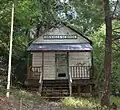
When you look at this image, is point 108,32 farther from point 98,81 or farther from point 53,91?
point 98,81

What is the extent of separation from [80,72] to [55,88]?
8.86ft

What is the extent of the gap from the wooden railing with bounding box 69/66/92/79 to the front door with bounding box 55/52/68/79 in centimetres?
93

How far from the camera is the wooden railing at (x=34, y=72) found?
72.9ft

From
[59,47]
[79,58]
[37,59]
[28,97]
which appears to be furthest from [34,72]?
[28,97]

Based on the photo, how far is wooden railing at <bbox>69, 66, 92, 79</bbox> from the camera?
2328 cm

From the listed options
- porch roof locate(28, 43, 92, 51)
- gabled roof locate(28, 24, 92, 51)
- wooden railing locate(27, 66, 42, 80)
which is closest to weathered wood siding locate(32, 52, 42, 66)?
wooden railing locate(27, 66, 42, 80)

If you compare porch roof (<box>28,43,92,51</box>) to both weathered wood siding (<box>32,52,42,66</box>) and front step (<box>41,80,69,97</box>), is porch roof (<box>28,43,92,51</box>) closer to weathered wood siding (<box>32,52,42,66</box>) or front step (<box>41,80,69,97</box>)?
weathered wood siding (<box>32,52,42,66</box>)

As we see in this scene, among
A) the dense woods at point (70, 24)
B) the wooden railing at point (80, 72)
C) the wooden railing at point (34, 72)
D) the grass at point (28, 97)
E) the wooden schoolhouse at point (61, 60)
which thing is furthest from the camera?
the wooden railing at point (80, 72)

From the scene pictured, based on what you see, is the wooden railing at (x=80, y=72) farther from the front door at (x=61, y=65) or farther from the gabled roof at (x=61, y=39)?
the gabled roof at (x=61, y=39)

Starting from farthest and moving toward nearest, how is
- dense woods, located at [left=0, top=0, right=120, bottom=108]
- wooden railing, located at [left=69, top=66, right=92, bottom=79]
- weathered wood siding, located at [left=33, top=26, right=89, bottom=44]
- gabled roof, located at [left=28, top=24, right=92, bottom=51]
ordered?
weathered wood siding, located at [left=33, top=26, right=89, bottom=44]
gabled roof, located at [left=28, top=24, right=92, bottom=51]
wooden railing, located at [left=69, top=66, right=92, bottom=79]
dense woods, located at [left=0, top=0, right=120, bottom=108]

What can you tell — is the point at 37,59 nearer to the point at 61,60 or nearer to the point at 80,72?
the point at 61,60

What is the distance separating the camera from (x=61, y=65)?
80.8ft

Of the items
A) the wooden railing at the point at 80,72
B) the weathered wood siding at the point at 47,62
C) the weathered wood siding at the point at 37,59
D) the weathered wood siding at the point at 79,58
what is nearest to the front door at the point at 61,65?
the weathered wood siding at the point at 47,62

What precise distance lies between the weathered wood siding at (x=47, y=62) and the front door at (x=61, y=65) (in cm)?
31
